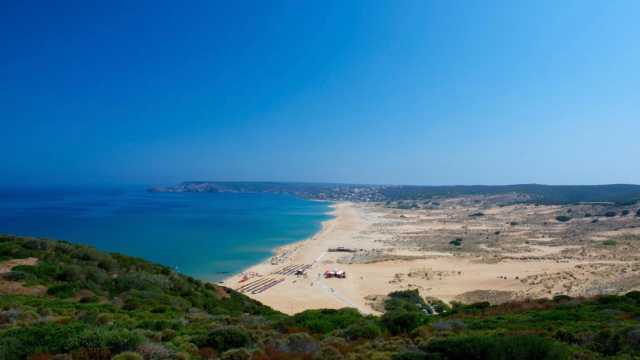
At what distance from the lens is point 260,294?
1318 inches

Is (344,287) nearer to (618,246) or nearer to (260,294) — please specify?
(260,294)

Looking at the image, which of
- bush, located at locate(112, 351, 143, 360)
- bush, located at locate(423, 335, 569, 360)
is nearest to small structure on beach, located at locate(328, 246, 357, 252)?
bush, located at locate(423, 335, 569, 360)

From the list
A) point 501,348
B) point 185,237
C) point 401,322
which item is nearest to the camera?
point 501,348

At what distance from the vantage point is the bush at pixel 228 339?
9000 mm

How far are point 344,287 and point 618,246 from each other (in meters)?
35.8

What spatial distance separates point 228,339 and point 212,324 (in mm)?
2936

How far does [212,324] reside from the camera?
11805 mm

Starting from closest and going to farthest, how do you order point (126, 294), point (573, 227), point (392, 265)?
1. point (126, 294)
2. point (392, 265)
3. point (573, 227)


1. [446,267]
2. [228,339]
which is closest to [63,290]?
[228,339]

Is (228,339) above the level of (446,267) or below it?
above

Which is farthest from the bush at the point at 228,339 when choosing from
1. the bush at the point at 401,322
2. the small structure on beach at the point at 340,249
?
the small structure on beach at the point at 340,249

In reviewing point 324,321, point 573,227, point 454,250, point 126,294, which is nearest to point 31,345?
point 324,321

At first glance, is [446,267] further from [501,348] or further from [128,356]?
[128,356]

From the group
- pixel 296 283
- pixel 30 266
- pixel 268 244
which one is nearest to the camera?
pixel 30 266
